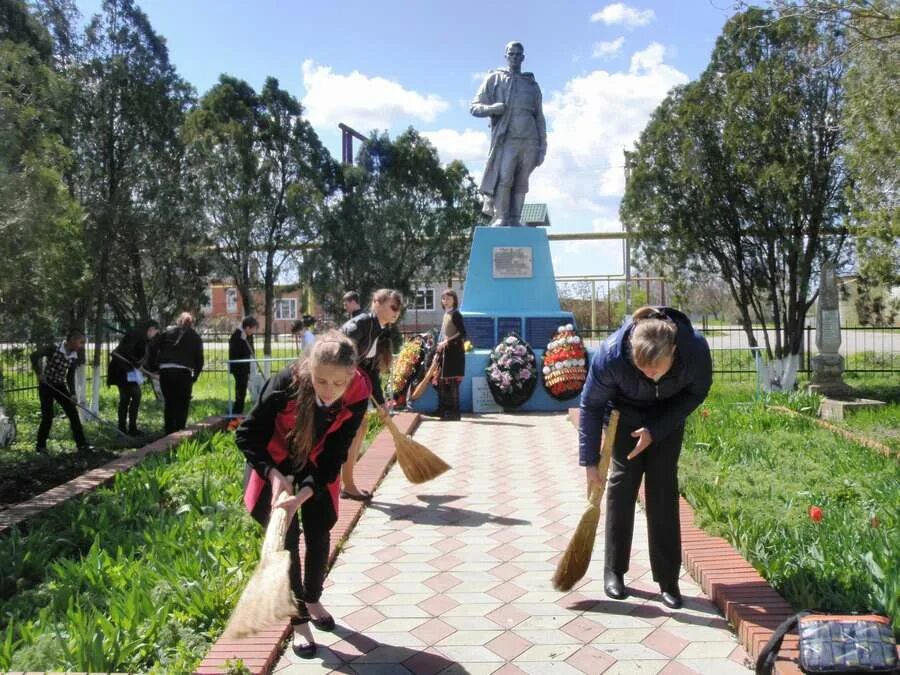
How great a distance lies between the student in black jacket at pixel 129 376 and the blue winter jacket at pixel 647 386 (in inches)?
266

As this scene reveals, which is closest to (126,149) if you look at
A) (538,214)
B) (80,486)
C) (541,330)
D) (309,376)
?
(541,330)

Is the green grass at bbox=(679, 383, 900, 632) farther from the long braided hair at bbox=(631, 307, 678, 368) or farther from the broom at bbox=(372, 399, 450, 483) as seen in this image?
the broom at bbox=(372, 399, 450, 483)

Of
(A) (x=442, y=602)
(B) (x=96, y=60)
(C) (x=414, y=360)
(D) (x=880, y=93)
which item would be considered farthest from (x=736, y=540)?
(B) (x=96, y=60)

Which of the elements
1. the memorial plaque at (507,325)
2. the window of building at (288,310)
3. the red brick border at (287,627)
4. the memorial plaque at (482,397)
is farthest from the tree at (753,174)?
the window of building at (288,310)

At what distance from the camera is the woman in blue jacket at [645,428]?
3.31m

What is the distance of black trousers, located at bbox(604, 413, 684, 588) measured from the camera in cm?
345

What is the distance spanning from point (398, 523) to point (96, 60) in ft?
32.4

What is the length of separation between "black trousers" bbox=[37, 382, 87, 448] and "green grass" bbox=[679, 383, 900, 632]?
5705mm

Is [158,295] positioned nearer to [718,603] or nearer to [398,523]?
[398,523]

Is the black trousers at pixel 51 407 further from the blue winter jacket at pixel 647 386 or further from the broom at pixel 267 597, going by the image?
the blue winter jacket at pixel 647 386

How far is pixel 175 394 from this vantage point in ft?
27.1

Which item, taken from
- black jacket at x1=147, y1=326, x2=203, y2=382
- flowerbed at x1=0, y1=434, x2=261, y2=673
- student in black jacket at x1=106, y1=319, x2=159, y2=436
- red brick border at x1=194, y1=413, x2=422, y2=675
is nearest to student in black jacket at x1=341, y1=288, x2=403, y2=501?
red brick border at x1=194, y1=413, x2=422, y2=675

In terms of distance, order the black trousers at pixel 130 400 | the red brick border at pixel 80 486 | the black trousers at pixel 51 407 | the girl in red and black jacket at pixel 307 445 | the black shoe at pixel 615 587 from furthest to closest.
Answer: the black trousers at pixel 130 400 → the black trousers at pixel 51 407 → the red brick border at pixel 80 486 → the black shoe at pixel 615 587 → the girl in red and black jacket at pixel 307 445

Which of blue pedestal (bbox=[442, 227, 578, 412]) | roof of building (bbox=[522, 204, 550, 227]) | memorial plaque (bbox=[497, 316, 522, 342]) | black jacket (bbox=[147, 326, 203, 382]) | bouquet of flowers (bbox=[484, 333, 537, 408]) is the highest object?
roof of building (bbox=[522, 204, 550, 227])
